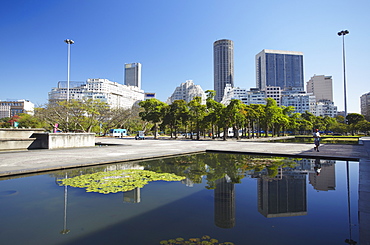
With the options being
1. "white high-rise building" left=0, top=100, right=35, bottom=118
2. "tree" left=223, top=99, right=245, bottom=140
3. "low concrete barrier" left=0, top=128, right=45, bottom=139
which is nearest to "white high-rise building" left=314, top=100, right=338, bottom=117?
"tree" left=223, top=99, right=245, bottom=140

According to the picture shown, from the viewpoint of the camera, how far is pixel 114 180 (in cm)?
701

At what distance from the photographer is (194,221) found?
4059mm

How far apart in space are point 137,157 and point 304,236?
9193mm

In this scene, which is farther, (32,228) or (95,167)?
(95,167)

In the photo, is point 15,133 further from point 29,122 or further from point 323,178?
point 29,122

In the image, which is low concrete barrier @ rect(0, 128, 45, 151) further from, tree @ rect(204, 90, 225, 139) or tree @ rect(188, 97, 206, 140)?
tree @ rect(204, 90, 225, 139)

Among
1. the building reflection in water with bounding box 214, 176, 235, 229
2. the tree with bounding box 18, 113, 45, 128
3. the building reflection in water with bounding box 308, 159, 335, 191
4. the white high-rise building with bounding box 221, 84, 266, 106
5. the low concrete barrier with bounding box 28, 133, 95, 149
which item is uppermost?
the white high-rise building with bounding box 221, 84, 266, 106

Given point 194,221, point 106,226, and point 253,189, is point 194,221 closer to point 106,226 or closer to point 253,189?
point 106,226

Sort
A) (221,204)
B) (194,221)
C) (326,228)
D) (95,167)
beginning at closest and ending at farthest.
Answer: (326,228), (194,221), (221,204), (95,167)

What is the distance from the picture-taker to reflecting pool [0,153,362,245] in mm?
3488

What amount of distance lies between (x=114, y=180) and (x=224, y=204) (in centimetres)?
368

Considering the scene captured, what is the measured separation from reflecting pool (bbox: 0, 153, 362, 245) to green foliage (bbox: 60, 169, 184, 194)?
0.03m

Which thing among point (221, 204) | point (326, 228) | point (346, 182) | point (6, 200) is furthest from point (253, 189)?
point (6, 200)

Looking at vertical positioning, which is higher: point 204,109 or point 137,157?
point 204,109
